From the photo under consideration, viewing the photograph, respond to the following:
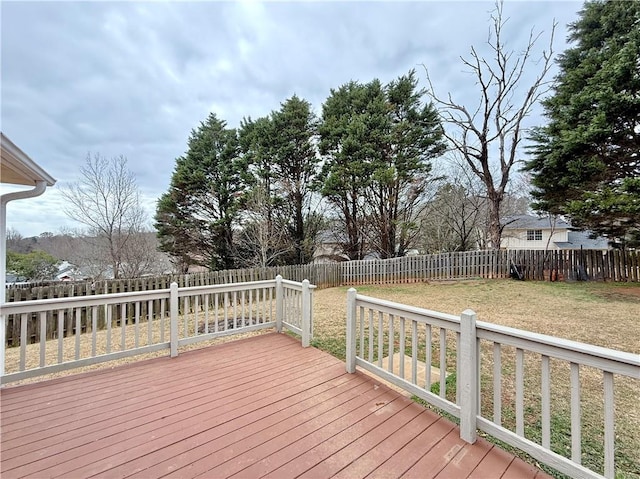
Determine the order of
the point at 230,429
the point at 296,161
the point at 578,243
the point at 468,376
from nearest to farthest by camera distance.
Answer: the point at 468,376, the point at 230,429, the point at 296,161, the point at 578,243

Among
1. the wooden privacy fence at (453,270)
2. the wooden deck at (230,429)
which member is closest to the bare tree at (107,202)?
the wooden privacy fence at (453,270)

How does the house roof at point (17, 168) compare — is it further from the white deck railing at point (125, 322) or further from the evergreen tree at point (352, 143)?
the evergreen tree at point (352, 143)

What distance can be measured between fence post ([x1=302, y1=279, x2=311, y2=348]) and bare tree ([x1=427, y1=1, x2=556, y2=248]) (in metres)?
11.0

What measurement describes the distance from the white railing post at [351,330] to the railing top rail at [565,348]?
1.30 m

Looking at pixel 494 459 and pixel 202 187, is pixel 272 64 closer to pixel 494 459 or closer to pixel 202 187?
pixel 202 187

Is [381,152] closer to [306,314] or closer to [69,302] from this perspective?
[306,314]

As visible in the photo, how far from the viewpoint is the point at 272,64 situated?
29.6ft

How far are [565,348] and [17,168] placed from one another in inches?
190

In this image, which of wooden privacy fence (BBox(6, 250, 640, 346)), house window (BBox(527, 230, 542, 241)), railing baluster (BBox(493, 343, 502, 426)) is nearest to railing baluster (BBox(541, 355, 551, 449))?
railing baluster (BBox(493, 343, 502, 426))

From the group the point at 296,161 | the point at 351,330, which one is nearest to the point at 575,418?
the point at 351,330

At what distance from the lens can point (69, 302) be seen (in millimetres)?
3086

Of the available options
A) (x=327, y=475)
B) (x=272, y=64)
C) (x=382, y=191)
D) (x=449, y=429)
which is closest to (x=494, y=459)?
(x=449, y=429)

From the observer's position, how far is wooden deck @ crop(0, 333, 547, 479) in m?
1.77

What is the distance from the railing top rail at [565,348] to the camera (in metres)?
1.36
